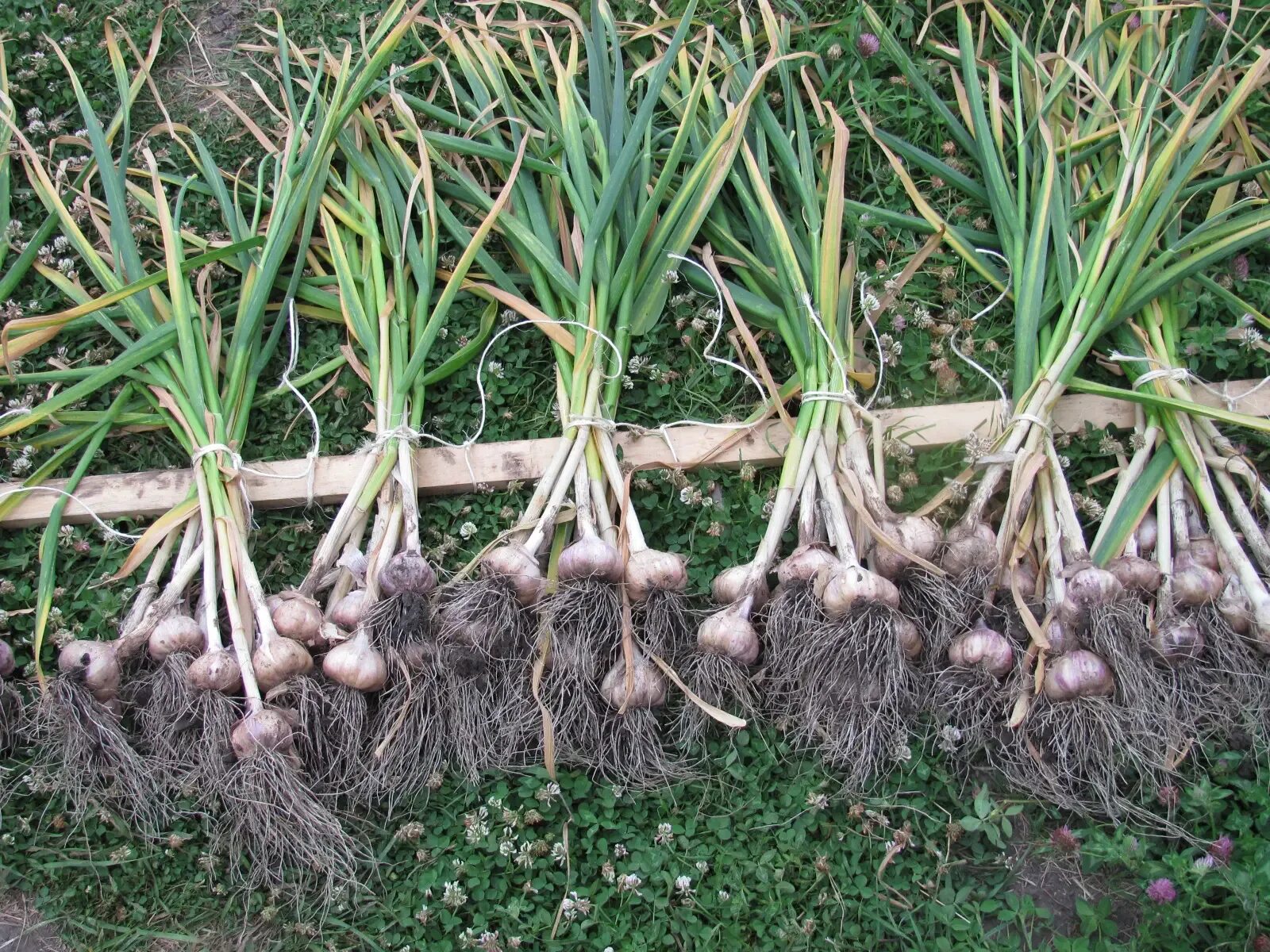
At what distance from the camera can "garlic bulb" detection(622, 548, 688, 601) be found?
1.60 meters

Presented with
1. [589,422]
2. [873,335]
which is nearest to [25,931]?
[589,422]

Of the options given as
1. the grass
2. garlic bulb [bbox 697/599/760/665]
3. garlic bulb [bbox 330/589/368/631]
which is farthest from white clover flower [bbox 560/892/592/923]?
garlic bulb [bbox 330/589/368/631]

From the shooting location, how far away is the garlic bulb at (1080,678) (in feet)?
4.97

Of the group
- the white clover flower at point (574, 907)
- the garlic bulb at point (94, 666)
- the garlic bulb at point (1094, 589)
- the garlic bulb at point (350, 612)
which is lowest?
the white clover flower at point (574, 907)

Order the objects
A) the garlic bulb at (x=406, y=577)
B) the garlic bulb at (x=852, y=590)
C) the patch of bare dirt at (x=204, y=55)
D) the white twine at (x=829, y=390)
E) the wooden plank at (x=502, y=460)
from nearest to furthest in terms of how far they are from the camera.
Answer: the garlic bulb at (x=852, y=590) → the garlic bulb at (x=406, y=577) → the white twine at (x=829, y=390) → the wooden plank at (x=502, y=460) → the patch of bare dirt at (x=204, y=55)

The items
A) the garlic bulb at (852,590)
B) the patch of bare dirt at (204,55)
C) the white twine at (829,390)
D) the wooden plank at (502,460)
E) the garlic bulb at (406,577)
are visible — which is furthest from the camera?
the patch of bare dirt at (204,55)

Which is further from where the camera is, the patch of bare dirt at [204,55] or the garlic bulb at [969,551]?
the patch of bare dirt at [204,55]

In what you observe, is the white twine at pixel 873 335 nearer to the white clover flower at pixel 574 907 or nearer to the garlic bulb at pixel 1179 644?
the garlic bulb at pixel 1179 644

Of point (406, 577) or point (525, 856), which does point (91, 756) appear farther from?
point (525, 856)

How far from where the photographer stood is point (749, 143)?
198cm

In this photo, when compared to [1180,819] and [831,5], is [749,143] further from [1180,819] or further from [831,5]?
[1180,819]

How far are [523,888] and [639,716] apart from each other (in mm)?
338

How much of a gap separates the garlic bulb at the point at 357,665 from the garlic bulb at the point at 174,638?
0.23 metres

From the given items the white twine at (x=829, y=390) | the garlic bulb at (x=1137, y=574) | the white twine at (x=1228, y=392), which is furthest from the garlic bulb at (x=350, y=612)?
the white twine at (x=1228, y=392)
